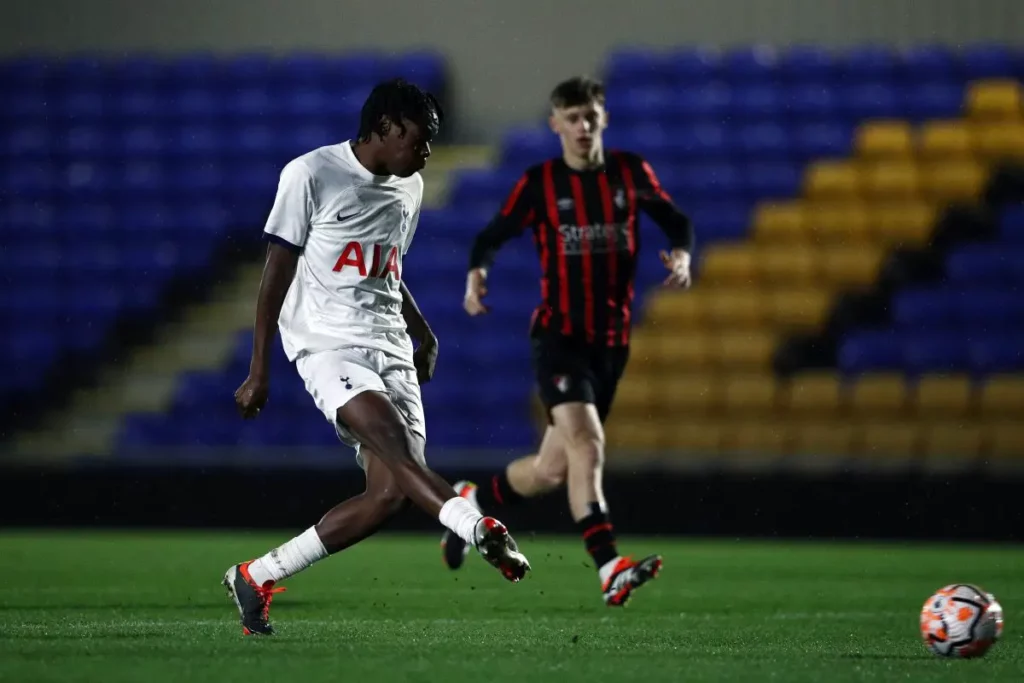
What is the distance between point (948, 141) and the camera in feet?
43.2

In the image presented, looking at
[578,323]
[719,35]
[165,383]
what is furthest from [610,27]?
[578,323]

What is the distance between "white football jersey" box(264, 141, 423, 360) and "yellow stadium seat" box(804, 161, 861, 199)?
27.6 feet

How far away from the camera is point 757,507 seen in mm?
10406

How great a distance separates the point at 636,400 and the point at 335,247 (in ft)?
23.5

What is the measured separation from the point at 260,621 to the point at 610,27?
9819mm

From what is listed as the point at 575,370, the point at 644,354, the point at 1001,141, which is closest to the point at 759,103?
the point at 1001,141

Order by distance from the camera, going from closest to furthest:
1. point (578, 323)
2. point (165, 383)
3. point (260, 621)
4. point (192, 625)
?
point (260, 621), point (192, 625), point (578, 323), point (165, 383)

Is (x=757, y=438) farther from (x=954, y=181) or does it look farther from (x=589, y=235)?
(x=589, y=235)

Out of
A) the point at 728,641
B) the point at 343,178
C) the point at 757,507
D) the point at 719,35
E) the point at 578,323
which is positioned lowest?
the point at 757,507

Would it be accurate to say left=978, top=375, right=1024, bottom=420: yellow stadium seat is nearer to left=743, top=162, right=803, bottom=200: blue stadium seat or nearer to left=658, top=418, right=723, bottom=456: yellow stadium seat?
left=658, top=418, right=723, bottom=456: yellow stadium seat

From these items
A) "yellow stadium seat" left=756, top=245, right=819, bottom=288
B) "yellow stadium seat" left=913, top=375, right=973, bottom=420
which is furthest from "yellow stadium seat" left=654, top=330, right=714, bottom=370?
"yellow stadium seat" left=913, top=375, right=973, bottom=420

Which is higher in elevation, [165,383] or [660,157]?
[660,157]

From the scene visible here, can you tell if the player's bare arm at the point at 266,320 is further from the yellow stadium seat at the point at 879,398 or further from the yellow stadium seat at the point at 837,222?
the yellow stadium seat at the point at 837,222

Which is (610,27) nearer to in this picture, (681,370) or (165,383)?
(681,370)
